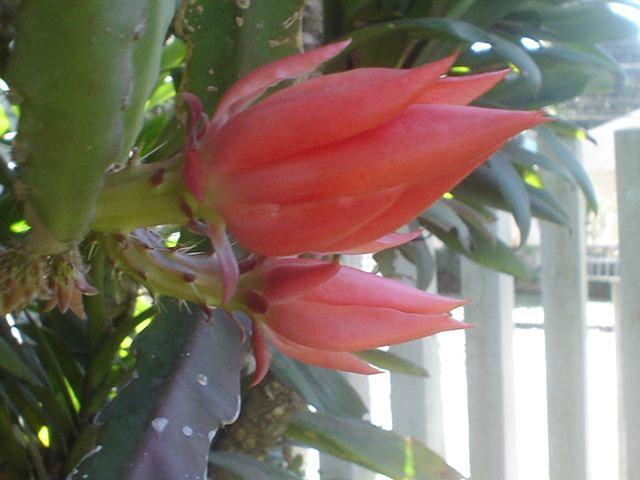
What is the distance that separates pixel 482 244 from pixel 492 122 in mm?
761

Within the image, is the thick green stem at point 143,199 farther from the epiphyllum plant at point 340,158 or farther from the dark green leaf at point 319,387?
the dark green leaf at point 319,387

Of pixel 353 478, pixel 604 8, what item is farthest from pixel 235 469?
pixel 604 8

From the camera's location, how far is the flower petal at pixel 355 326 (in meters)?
0.23

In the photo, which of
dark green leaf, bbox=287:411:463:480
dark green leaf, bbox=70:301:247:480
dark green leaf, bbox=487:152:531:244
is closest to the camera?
dark green leaf, bbox=70:301:247:480

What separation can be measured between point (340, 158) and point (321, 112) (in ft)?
0.05

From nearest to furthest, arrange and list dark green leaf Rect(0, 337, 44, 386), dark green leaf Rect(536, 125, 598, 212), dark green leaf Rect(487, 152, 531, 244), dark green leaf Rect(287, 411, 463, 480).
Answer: dark green leaf Rect(0, 337, 44, 386) < dark green leaf Rect(287, 411, 463, 480) < dark green leaf Rect(487, 152, 531, 244) < dark green leaf Rect(536, 125, 598, 212)

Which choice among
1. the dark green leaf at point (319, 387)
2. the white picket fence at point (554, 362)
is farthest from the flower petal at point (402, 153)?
the white picket fence at point (554, 362)

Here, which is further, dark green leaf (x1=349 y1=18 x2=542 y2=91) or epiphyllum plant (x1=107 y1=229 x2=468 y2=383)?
dark green leaf (x1=349 y1=18 x2=542 y2=91)

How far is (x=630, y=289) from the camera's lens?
1177 millimetres

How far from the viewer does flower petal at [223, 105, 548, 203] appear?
181 millimetres

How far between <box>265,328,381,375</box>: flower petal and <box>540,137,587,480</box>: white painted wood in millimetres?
1060

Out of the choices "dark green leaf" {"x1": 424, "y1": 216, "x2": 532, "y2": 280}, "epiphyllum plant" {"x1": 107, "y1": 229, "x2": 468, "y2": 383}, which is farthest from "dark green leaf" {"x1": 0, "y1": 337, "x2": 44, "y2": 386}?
"dark green leaf" {"x1": 424, "y1": 216, "x2": 532, "y2": 280}

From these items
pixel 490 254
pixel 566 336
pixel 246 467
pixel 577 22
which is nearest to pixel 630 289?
pixel 566 336

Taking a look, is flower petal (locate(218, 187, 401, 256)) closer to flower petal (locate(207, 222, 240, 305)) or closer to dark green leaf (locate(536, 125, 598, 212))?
flower petal (locate(207, 222, 240, 305))
